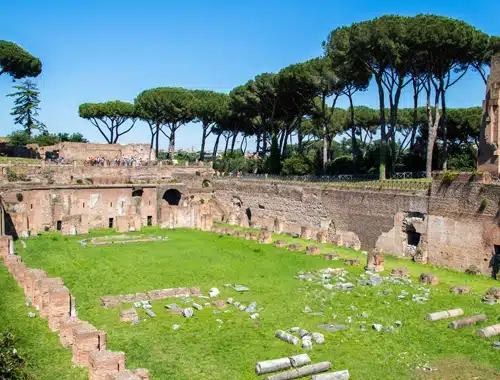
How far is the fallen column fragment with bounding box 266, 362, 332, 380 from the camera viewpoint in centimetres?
921

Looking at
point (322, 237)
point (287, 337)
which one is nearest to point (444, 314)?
point (287, 337)

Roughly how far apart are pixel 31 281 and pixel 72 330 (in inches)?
165

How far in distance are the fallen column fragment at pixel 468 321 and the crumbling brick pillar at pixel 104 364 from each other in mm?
6944

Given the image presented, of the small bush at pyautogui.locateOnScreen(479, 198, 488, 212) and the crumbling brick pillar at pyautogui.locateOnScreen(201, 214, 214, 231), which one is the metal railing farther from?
the small bush at pyautogui.locateOnScreen(479, 198, 488, 212)

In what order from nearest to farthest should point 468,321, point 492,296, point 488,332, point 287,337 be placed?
point 287,337 < point 488,332 < point 468,321 < point 492,296

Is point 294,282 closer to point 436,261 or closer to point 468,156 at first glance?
point 436,261

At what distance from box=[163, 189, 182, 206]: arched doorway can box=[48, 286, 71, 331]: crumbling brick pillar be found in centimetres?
2225

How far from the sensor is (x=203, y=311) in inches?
523

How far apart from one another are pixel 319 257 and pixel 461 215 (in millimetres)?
4964

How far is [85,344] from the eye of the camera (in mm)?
9742

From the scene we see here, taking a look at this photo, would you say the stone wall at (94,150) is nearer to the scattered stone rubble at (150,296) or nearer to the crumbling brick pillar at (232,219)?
the crumbling brick pillar at (232,219)

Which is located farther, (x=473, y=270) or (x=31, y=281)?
(x=473, y=270)

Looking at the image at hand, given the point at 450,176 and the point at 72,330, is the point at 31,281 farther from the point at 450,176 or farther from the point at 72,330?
the point at 450,176

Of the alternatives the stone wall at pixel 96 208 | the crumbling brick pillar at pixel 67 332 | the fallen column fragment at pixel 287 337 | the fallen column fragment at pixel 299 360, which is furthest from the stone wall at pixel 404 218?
the crumbling brick pillar at pixel 67 332
